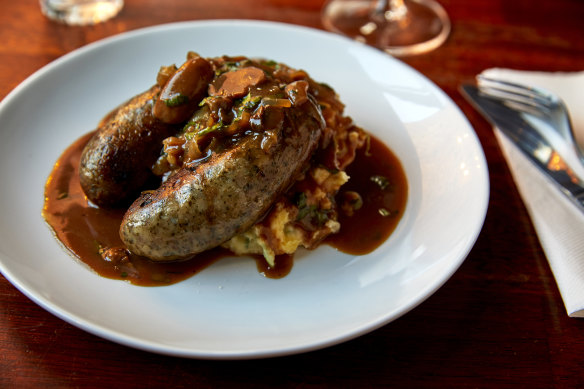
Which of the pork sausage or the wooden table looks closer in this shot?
the wooden table

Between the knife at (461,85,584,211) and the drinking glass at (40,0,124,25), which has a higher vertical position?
the drinking glass at (40,0,124,25)

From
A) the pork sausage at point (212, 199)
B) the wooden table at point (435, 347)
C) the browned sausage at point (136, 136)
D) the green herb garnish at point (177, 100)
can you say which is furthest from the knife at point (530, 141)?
the green herb garnish at point (177, 100)

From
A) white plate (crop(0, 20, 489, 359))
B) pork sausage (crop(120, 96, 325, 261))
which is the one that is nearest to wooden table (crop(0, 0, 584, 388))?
white plate (crop(0, 20, 489, 359))

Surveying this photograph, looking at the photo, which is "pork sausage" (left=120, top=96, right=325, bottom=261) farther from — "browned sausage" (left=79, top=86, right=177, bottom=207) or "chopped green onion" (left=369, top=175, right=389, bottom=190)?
"chopped green onion" (left=369, top=175, right=389, bottom=190)

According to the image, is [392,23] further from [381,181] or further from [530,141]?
[381,181]

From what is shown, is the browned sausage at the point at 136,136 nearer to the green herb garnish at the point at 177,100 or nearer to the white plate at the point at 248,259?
the green herb garnish at the point at 177,100
